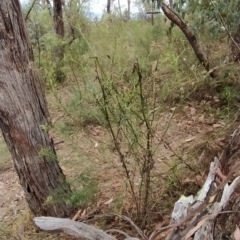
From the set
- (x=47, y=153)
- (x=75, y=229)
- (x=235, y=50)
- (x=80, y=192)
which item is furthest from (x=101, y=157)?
(x=235, y=50)

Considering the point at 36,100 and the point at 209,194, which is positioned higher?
the point at 36,100

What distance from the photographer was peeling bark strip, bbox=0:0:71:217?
208 cm

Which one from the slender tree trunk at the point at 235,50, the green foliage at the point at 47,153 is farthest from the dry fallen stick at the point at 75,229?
the slender tree trunk at the point at 235,50

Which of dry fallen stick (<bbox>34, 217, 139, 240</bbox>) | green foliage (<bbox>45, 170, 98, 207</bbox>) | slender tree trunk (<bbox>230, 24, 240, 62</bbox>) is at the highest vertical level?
slender tree trunk (<bbox>230, 24, 240, 62</bbox>)

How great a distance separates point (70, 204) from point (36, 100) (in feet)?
2.38

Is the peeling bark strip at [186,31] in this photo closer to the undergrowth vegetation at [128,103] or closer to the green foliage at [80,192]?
the undergrowth vegetation at [128,103]

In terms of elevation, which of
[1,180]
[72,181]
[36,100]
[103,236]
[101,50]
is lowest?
[1,180]

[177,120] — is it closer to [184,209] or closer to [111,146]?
[111,146]

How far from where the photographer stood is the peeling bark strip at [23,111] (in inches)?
82.0

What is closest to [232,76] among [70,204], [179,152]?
[179,152]

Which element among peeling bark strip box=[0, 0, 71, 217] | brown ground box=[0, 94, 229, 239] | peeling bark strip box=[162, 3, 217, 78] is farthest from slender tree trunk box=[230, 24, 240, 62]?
peeling bark strip box=[0, 0, 71, 217]

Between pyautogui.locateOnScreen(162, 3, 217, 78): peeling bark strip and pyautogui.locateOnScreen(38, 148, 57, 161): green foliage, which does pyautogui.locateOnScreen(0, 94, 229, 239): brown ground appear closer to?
pyautogui.locateOnScreen(38, 148, 57, 161): green foliage

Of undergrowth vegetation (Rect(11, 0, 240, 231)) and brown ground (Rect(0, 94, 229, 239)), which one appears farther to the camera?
brown ground (Rect(0, 94, 229, 239))

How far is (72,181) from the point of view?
2.51 metres
